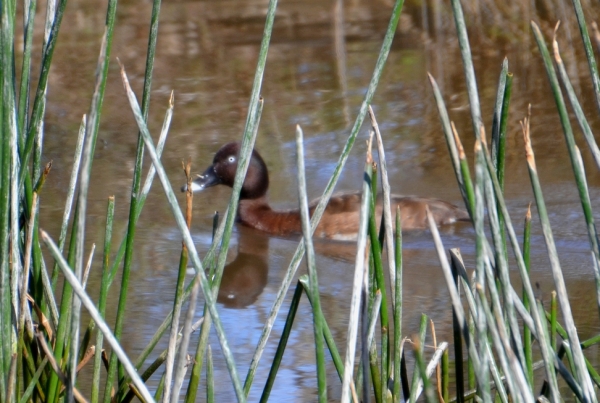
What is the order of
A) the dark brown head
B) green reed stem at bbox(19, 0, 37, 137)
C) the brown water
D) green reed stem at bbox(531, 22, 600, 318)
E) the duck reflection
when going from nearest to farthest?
green reed stem at bbox(531, 22, 600, 318) → green reed stem at bbox(19, 0, 37, 137) → the brown water → the duck reflection → the dark brown head

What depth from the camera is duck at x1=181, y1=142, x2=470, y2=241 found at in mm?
6340

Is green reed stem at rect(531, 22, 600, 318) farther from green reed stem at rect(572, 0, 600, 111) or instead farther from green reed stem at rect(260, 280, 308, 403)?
green reed stem at rect(260, 280, 308, 403)

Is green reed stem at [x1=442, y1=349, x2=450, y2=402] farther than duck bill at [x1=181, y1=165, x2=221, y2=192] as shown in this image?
No

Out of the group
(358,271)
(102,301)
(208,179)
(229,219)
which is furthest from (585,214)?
(208,179)

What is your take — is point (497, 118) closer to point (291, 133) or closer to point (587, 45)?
point (587, 45)

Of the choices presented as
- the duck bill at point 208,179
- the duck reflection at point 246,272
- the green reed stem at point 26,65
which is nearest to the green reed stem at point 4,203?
the green reed stem at point 26,65

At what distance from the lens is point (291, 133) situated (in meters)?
8.60

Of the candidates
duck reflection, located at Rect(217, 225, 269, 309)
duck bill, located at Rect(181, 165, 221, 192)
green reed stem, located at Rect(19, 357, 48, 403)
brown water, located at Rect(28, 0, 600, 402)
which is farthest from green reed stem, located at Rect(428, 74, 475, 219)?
duck bill, located at Rect(181, 165, 221, 192)

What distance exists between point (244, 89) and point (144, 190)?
820 centimetres

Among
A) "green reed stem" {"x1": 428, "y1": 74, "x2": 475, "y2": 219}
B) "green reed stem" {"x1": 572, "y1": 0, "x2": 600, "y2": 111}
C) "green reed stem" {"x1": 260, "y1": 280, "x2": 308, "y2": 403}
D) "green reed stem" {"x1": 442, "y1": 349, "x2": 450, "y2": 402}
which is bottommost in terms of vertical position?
"green reed stem" {"x1": 442, "y1": 349, "x2": 450, "y2": 402}

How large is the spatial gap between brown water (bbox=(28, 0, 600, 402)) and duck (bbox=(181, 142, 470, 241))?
0.37 ft

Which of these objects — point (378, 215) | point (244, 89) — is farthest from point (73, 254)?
point (244, 89)

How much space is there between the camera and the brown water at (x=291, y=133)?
467cm

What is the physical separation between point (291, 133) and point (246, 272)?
306 centimetres
